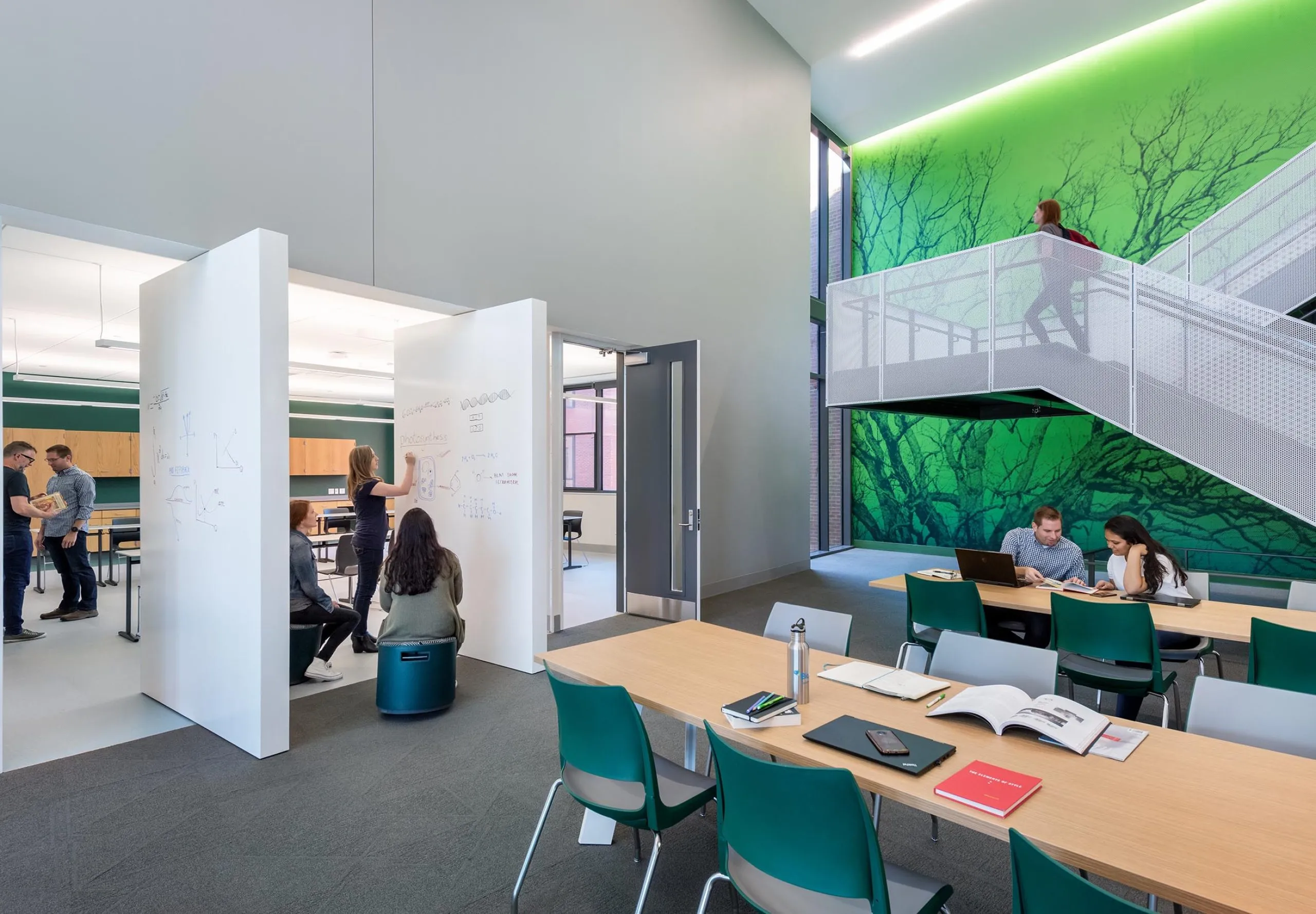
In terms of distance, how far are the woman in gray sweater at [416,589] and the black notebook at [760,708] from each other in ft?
7.77

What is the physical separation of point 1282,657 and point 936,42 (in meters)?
8.54

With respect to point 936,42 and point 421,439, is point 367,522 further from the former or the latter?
point 936,42

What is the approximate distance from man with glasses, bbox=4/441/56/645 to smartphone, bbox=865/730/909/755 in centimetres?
661

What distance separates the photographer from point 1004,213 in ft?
31.7

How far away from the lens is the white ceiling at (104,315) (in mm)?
4363

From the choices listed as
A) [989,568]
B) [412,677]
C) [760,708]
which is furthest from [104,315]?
[989,568]

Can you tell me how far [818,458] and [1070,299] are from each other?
578 cm

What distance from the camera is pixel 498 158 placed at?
5246mm

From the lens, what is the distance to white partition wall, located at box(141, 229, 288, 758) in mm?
3355

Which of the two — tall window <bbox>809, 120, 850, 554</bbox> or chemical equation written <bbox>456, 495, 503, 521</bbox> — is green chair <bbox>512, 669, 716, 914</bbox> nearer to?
chemical equation written <bbox>456, 495, 503, 521</bbox>

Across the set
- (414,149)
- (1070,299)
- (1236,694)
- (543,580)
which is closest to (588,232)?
(414,149)

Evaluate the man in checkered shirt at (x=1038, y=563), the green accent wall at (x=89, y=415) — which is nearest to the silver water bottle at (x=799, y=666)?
the man in checkered shirt at (x=1038, y=563)

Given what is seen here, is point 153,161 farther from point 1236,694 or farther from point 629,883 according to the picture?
point 1236,694

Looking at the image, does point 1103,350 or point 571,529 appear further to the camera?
point 571,529
